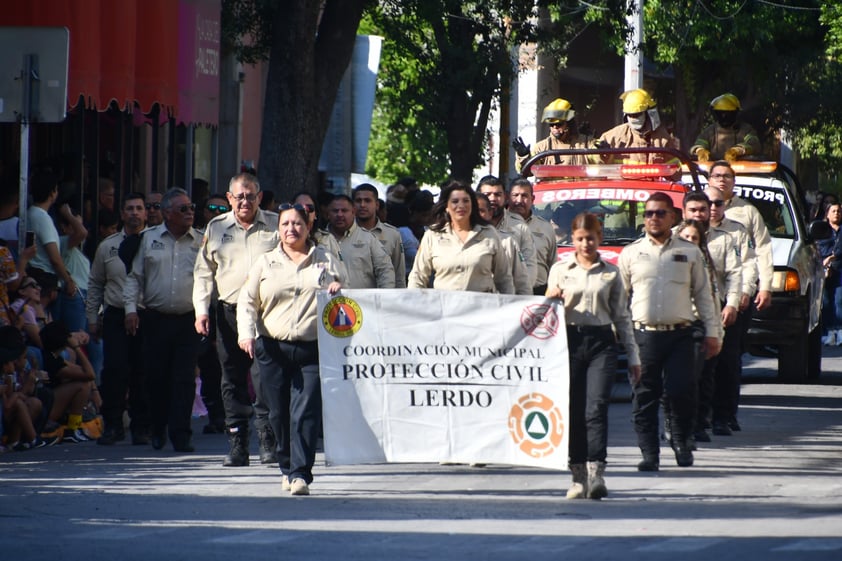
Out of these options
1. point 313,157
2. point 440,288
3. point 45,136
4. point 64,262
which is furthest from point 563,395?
point 45,136

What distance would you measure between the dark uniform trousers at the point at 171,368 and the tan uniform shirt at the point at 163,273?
96 mm

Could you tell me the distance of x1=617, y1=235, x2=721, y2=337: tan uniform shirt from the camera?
39.9ft

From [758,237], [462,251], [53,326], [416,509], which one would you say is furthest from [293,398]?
[758,237]

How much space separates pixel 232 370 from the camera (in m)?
12.2

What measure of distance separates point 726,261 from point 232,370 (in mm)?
3813

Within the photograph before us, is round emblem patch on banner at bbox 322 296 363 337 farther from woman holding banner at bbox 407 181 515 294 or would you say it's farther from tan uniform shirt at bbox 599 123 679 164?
tan uniform shirt at bbox 599 123 679 164

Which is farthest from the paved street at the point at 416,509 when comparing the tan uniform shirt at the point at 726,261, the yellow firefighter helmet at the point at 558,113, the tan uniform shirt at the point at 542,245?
the yellow firefighter helmet at the point at 558,113

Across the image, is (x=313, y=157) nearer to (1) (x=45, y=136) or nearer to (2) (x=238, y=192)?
(1) (x=45, y=136)

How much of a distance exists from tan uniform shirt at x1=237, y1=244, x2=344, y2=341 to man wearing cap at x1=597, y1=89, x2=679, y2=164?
7245 mm

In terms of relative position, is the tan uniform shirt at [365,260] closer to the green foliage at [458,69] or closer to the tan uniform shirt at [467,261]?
the tan uniform shirt at [467,261]

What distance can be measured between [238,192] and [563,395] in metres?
2.80

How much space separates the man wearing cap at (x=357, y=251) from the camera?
521 inches

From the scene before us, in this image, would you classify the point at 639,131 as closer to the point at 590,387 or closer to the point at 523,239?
the point at 523,239

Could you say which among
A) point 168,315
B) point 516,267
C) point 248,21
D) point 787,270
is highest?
point 248,21
